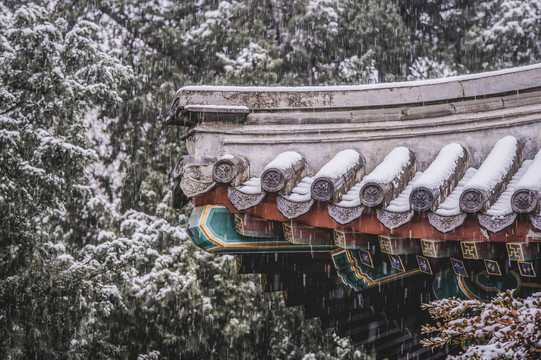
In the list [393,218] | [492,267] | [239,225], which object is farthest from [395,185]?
[239,225]

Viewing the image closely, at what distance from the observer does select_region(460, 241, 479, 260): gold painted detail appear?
8.09 feet

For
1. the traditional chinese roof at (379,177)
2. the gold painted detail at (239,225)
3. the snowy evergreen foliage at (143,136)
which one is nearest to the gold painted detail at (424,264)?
the traditional chinese roof at (379,177)

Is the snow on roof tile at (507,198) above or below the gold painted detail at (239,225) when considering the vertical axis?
above

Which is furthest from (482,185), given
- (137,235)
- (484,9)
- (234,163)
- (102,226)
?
(484,9)

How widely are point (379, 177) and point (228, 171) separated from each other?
2.31 ft

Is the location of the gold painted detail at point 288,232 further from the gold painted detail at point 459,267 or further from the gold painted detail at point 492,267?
the gold painted detail at point 492,267

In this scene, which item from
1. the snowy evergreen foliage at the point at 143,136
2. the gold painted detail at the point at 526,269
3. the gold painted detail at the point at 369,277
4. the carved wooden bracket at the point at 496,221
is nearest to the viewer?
the carved wooden bracket at the point at 496,221

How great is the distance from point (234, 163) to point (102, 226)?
6665mm

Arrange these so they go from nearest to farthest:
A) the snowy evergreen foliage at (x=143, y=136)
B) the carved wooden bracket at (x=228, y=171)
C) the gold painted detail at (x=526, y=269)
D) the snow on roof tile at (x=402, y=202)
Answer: the gold painted detail at (x=526, y=269)
the snow on roof tile at (x=402, y=202)
the carved wooden bracket at (x=228, y=171)
the snowy evergreen foliage at (x=143, y=136)

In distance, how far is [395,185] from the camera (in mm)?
2693

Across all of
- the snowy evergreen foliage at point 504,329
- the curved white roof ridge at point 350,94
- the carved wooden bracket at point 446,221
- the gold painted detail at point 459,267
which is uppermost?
the curved white roof ridge at point 350,94

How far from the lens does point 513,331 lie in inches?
71.0

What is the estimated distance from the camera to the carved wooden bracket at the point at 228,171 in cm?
283

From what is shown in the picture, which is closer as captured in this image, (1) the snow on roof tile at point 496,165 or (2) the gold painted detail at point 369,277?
(1) the snow on roof tile at point 496,165
